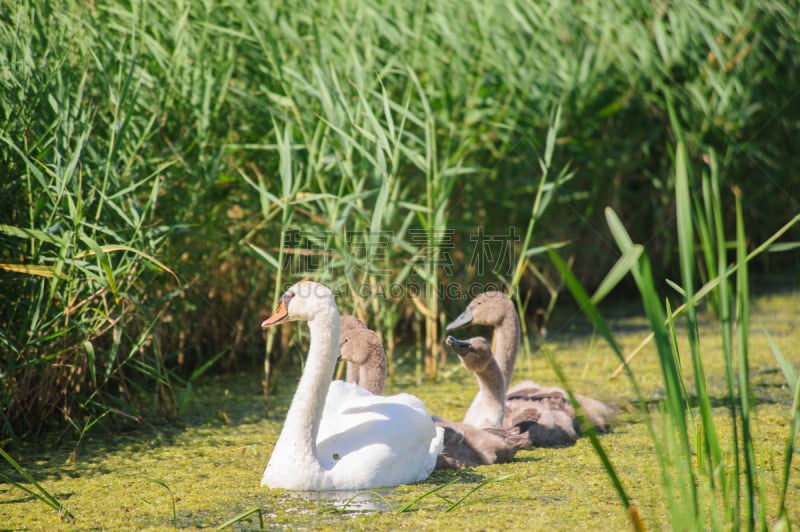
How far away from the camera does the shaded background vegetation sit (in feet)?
13.6

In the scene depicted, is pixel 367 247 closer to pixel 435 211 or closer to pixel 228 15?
pixel 435 211

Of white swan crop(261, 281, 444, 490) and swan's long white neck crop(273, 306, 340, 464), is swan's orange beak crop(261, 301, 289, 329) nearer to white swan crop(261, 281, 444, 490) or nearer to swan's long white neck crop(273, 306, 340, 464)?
white swan crop(261, 281, 444, 490)

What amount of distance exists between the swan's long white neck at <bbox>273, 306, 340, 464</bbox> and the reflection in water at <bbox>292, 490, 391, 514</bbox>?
0.16 meters

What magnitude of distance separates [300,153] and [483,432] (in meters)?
2.02

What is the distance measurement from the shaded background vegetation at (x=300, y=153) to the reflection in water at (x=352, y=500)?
3.74 ft

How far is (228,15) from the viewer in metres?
5.34

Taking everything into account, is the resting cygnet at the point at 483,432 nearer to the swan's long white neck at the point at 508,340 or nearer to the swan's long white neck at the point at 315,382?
the swan's long white neck at the point at 508,340

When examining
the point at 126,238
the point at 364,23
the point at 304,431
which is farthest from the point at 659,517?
the point at 364,23

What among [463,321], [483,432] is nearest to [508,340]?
[463,321]

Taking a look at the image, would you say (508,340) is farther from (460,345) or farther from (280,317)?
(280,317)

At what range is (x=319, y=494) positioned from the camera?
351 cm

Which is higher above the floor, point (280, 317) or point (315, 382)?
point (280, 317)

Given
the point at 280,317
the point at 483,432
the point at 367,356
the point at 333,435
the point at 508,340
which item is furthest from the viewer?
the point at 508,340

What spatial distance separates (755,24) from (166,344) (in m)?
4.80
